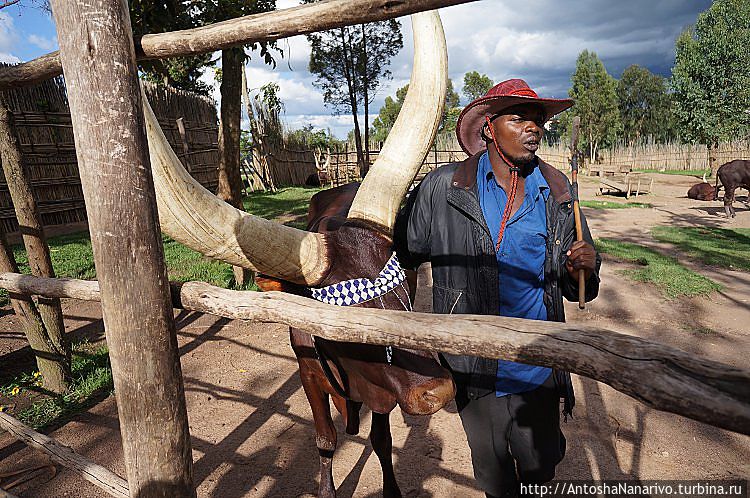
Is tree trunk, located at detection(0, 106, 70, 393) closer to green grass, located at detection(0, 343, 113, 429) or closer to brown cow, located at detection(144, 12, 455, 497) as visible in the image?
green grass, located at detection(0, 343, 113, 429)

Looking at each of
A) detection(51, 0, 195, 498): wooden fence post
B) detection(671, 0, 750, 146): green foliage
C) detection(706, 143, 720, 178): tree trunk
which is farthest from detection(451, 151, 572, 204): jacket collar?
detection(671, 0, 750, 146): green foliage

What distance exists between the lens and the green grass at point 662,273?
573 centimetres

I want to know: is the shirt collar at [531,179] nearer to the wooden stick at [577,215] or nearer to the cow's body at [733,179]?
the wooden stick at [577,215]

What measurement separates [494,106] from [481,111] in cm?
13

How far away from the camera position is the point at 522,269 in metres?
1.95

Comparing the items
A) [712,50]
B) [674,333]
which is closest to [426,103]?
[674,333]

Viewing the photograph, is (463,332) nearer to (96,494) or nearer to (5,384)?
(96,494)

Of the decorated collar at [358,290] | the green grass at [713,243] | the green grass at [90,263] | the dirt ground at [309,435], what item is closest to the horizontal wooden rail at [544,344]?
the decorated collar at [358,290]

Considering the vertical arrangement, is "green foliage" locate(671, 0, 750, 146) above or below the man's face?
above

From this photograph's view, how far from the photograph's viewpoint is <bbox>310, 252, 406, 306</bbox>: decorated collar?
184 cm

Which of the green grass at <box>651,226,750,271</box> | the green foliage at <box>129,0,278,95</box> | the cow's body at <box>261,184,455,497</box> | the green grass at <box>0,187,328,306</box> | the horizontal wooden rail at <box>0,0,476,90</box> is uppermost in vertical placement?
the green foliage at <box>129,0,278,95</box>

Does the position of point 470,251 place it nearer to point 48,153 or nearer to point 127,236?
point 127,236

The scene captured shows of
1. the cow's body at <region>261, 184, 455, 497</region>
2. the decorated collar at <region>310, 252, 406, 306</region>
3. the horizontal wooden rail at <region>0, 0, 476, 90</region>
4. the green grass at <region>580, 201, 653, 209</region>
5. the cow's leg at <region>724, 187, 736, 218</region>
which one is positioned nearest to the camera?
the horizontal wooden rail at <region>0, 0, 476, 90</region>

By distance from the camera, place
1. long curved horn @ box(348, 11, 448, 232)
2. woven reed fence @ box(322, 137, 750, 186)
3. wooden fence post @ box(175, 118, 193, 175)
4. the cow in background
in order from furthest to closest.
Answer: woven reed fence @ box(322, 137, 750, 186)
the cow in background
wooden fence post @ box(175, 118, 193, 175)
long curved horn @ box(348, 11, 448, 232)
